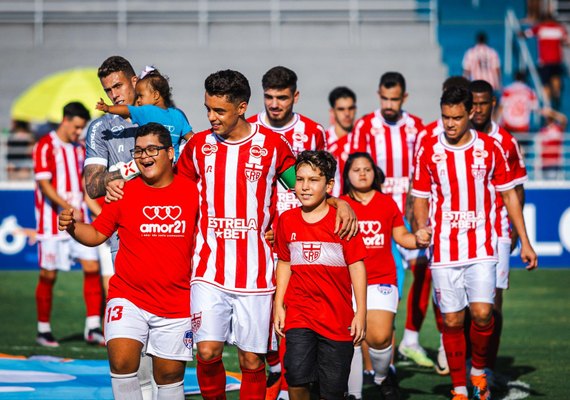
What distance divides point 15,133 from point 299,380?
49.0 ft

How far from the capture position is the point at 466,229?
859cm

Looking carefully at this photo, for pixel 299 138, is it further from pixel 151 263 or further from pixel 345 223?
pixel 151 263

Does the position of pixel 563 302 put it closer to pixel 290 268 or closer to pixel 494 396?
pixel 494 396

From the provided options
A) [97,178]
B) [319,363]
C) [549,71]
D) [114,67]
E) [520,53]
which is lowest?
[319,363]

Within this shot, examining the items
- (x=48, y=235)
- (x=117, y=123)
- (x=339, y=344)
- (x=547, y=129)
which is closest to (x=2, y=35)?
(x=547, y=129)

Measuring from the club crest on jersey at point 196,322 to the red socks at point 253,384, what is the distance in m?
0.44

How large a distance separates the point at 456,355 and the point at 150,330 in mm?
2695

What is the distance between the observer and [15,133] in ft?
68.0

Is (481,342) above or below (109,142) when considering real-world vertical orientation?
below

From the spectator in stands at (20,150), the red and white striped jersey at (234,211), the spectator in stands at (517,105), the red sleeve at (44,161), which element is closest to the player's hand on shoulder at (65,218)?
the red and white striped jersey at (234,211)

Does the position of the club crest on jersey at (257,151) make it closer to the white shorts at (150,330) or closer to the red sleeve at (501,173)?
the white shorts at (150,330)

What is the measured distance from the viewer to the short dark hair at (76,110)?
1192 centimetres

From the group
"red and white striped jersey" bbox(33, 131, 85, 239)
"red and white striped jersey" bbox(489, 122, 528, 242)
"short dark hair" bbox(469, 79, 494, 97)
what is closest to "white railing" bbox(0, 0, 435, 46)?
"red and white striped jersey" bbox(33, 131, 85, 239)

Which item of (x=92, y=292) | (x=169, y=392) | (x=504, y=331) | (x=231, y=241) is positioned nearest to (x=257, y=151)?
(x=231, y=241)
